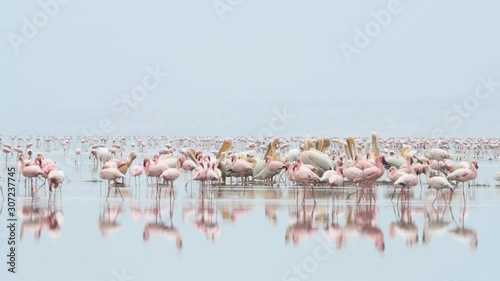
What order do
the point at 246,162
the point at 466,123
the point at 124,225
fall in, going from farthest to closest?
1. the point at 466,123
2. the point at 246,162
3. the point at 124,225

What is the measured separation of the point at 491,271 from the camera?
925cm

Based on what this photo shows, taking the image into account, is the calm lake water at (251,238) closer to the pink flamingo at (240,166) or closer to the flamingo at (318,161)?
the pink flamingo at (240,166)

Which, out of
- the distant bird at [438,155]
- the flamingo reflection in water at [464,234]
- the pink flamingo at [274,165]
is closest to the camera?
the flamingo reflection in water at [464,234]

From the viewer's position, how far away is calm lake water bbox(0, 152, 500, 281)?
919 centimetres

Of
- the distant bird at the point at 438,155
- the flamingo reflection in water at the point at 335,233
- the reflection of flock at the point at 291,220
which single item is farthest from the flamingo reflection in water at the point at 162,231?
the distant bird at the point at 438,155

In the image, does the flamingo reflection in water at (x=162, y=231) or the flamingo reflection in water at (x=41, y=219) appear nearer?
the flamingo reflection in water at (x=162, y=231)

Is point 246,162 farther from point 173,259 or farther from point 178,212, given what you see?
point 173,259

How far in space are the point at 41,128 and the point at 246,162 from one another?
7337 cm

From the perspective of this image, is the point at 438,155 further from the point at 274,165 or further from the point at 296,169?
the point at 296,169

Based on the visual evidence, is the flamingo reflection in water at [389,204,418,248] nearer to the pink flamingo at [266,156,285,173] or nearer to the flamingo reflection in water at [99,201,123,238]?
the flamingo reflection in water at [99,201,123,238]

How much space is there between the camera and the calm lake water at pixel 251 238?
9.19 m

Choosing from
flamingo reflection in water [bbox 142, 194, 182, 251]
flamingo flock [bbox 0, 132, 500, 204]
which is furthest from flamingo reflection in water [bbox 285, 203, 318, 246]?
flamingo reflection in water [bbox 142, 194, 182, 251]

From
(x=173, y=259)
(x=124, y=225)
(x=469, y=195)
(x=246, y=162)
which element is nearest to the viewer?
(x=173, y=259)

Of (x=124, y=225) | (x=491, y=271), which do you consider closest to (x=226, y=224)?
(x=124, y=225)
